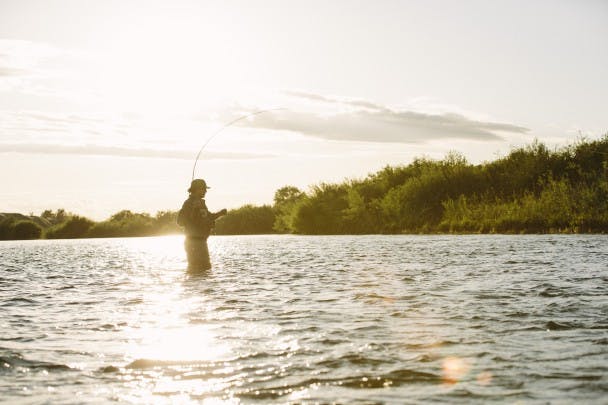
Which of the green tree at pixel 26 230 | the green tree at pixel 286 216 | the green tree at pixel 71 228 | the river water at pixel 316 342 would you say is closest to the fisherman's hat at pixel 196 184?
the river water at pixel 316 342

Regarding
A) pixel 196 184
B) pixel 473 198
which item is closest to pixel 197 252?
pixel 196 184

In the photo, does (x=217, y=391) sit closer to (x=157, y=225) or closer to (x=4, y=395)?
(x=4, y=395)

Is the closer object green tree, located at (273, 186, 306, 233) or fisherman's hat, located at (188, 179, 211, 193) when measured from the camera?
fisherman's hat, located at (188, 179, 211, 193)

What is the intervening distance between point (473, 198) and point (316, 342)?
4550 centimetres

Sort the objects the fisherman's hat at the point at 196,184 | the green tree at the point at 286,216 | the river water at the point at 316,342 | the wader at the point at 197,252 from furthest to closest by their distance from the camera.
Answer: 1. the green tree at the point at 286,216
2. the wader at the point at 197,252
3. the fisherman's hat at the point at 196,184
4. the river water at the point at 316,342

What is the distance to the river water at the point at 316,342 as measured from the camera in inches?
209

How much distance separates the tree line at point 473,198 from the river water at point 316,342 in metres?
28.0

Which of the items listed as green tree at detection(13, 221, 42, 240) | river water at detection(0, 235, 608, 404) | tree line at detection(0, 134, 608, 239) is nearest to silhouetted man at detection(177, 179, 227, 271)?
river water at detection(0, 235, 608, 404)

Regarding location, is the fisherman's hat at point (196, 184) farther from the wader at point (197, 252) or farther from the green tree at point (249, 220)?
the green tree at point (249, 220)

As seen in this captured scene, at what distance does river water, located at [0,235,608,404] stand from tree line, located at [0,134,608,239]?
1103 inches

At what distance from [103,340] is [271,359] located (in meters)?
2.23

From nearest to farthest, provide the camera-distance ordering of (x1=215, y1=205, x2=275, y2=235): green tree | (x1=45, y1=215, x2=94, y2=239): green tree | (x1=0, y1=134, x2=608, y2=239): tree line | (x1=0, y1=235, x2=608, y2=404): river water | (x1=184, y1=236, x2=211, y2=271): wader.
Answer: (x1=0, y1=235, x2=608, y2=404): river water < (x1=184, y1=236, x2=211, y2=271): wader < (x1=0, y1=134, x2=608, y2=239): tree line < (x1=215, y1=205, x2=275, y2=235): green tree < (x1=45, y1=215, x2=94, y2=239): green tree

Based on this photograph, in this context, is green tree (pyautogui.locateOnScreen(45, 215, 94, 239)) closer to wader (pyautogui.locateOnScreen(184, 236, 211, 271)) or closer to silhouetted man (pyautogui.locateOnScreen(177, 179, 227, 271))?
wader (pyautogui.locateOnScreen(184, 236, 211, 271))

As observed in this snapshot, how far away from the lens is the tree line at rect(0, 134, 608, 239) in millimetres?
40781
